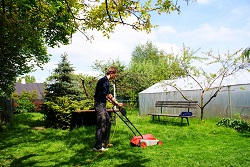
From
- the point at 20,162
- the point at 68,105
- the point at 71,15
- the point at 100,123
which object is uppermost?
the point at 71,15

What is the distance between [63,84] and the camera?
1398 cm

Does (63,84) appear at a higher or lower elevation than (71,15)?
lower

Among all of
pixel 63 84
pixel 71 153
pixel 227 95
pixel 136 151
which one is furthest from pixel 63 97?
pixel 227 95

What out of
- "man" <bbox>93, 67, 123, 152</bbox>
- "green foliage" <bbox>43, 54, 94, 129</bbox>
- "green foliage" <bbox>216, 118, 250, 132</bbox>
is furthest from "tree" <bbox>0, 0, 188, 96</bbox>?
"green foliage" <bbox>216, 118, 250, 132</bbox>

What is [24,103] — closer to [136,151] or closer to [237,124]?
[237,124]

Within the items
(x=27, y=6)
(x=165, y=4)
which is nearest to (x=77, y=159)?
(x=165, y=4)

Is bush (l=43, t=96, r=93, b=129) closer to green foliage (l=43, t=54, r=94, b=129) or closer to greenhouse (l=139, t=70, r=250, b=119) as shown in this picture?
green foliage (l=43, t=54, r=94, b=129)

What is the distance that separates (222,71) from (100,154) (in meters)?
8.69

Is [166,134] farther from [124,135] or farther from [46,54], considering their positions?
[46,54]

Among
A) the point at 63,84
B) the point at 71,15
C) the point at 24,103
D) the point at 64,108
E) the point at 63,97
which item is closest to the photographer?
the point at 71,15

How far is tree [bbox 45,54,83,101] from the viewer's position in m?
14.0

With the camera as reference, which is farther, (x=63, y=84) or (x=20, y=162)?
(x=63, y=84)

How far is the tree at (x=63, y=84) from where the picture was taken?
45.8 feet

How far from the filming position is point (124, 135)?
28.6ft
